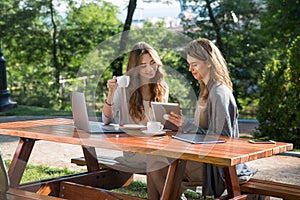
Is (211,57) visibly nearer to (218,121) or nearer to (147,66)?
(218,121)

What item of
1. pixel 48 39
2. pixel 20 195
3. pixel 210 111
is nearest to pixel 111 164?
pixel 20 195

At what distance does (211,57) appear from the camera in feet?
11.2

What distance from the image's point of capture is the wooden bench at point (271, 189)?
3.20m

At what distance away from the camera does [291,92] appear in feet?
23.7

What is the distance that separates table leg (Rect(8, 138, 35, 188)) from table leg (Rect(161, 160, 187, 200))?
3.92 feet

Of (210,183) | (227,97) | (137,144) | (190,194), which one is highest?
(227,97)

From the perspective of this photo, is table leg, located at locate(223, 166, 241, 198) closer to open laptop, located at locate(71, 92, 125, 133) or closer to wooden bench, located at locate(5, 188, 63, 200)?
open laptop, located at locate(71, 92, 125, 133)

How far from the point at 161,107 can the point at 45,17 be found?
41.8ft

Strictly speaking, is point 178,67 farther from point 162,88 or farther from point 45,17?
point 162,88

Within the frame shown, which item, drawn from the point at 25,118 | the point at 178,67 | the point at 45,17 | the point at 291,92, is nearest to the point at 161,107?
the point at 291,92

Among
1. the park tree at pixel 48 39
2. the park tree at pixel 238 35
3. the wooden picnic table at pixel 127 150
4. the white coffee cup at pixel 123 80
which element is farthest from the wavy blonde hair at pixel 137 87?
the park tree at pixel 48 39

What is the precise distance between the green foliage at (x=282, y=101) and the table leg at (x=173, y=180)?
170 inches

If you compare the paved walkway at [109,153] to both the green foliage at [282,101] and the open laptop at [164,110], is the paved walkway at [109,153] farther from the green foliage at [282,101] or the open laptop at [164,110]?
the open laptop at [164,110]

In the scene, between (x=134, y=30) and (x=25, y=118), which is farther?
(x=134, y=30)
